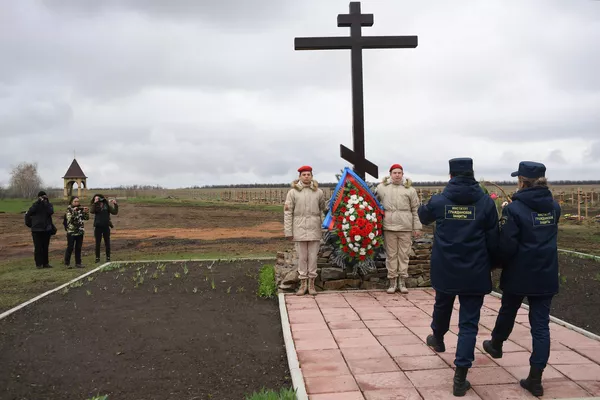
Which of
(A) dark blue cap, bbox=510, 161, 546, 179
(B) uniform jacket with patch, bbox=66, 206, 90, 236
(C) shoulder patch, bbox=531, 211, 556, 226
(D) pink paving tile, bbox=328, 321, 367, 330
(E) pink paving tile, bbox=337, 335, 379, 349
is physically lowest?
(E) pink paving tile, bbox=337, 335, 379, 349

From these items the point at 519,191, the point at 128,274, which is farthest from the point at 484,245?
the point at 128,274

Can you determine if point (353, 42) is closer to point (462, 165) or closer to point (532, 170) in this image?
point (462, 165)

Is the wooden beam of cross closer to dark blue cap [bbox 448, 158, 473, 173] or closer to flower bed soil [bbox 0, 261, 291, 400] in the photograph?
flower bed soil [bbox 0, 261, 291, 400]

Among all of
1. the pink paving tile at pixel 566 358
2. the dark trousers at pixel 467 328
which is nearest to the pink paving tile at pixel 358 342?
the dark trousers at pixel 467 328

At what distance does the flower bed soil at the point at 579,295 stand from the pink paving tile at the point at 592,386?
5.23ft

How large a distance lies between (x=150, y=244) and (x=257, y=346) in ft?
39.5

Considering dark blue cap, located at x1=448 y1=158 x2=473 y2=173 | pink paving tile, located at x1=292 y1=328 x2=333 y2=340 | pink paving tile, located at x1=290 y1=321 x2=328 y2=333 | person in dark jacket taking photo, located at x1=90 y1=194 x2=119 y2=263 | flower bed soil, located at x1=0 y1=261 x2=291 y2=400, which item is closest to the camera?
dark blue cap, located at x1=448 y1=158 x2=473 y2=173

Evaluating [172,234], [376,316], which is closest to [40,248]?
[376,316]

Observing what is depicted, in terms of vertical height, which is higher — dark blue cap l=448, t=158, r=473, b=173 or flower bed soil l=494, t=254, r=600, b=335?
dark blue cap l=448, t=158, r=473, b=173

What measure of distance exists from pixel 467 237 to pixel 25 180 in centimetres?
7175

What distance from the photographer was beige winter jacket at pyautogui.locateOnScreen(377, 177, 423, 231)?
6.51 meters

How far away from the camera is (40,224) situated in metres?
9.80

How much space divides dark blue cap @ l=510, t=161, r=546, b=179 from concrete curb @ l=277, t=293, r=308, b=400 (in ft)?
7.60

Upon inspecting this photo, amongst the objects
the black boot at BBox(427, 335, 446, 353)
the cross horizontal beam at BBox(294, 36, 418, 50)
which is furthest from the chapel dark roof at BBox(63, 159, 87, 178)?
the black boot at BBox(427, 335, 446, 353)
